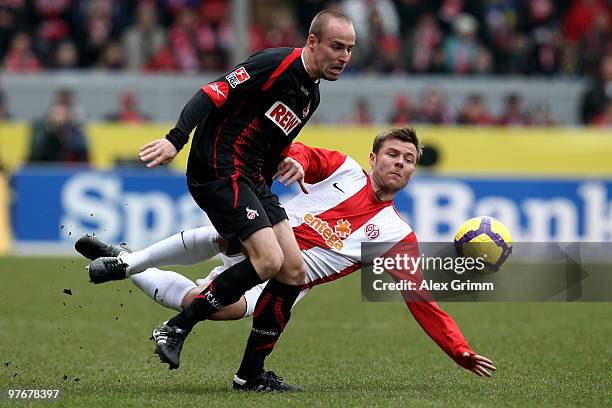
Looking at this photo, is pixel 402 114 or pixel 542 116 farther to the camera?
pixel 542 116

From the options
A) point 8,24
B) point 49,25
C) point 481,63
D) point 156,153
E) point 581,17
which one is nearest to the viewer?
point 156,153

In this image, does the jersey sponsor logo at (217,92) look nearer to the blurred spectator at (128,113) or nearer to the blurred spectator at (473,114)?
the blurred spectator at (128,113)

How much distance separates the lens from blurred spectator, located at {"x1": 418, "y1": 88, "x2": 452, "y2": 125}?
17328 mm

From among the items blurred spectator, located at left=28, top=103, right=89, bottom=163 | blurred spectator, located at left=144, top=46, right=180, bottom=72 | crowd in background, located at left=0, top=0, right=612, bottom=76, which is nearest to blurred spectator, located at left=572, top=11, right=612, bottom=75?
crowd in background, located at left=0, top=0, right=612, bottom=76

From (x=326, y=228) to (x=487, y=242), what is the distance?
0.98 m

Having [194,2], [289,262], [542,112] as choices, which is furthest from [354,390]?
[194,2]

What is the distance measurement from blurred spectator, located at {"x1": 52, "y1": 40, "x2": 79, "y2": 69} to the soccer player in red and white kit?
38.5ft

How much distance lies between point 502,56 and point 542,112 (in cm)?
172

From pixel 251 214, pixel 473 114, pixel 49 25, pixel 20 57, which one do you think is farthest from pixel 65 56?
pixel 251 214

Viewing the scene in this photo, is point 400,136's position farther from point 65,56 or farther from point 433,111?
point 65,56

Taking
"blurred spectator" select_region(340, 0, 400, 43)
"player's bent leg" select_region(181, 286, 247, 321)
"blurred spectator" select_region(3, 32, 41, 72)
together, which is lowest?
"player's bent leg" select_region(181, 286, 247, 321)

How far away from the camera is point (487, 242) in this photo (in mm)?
7039

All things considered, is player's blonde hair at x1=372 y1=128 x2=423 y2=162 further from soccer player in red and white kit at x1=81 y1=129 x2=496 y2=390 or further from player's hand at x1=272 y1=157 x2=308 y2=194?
player's hand at x1=272 y1=157 x2=308 y2=194

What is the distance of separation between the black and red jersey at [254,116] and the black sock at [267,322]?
27.5 inches
